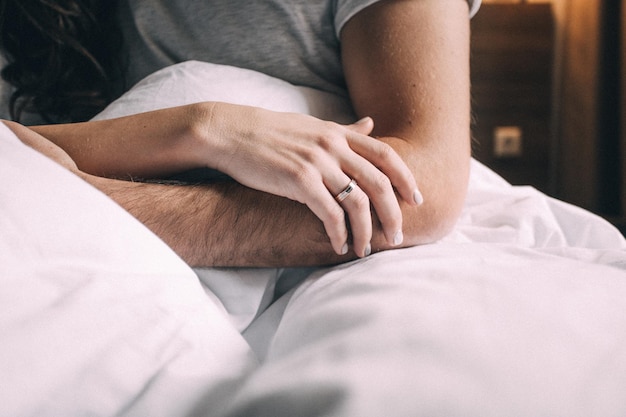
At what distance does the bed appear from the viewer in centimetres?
28

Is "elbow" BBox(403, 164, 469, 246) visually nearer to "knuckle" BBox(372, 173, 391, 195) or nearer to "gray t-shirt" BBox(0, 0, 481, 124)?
"knuckle" BBox(372, 173, 391, 195)

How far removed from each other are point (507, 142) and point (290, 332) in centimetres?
209

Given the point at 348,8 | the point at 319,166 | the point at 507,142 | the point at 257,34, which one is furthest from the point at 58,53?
the point at 507,142

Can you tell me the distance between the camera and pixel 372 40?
28.1 inches

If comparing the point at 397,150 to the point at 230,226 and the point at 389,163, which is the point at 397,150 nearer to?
the point at 389,163

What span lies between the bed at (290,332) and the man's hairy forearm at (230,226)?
0.09 meters

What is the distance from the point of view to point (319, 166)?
1.78 ft

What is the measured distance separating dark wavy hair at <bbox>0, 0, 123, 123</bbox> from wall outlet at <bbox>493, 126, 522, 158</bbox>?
1.74 metres

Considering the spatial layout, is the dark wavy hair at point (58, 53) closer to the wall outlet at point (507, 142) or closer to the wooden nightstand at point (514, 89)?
the wooden nightstand at point (514, 89)

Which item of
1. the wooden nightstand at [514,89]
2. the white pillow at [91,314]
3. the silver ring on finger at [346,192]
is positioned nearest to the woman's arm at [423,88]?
the silver ring on finger at [346,192]

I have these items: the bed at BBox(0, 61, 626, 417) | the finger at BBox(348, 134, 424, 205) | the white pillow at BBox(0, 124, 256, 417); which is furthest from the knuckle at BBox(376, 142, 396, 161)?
the white pillow at BBox(0, 124, 256, 417)

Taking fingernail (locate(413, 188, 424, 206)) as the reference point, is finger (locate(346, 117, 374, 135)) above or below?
above

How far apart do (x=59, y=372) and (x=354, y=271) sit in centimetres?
26

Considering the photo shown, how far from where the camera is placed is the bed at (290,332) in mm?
278
